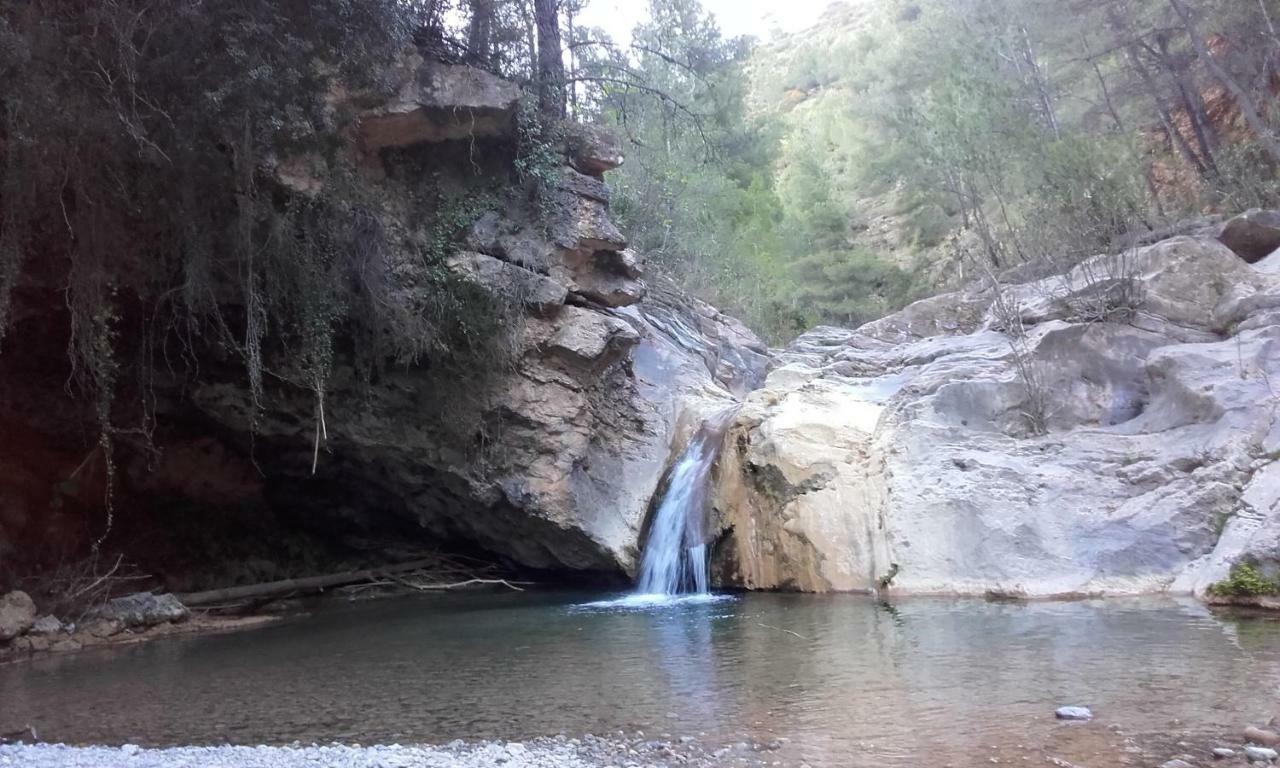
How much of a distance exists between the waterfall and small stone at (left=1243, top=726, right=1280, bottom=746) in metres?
7.95

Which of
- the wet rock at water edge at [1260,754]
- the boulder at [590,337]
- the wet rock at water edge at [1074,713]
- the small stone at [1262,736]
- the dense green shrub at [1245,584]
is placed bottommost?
the wet rock at water edge at [1260,754]

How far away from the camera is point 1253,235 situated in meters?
13.2

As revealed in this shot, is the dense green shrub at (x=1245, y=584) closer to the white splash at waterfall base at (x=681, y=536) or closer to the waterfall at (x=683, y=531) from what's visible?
the white splash at waterfall base at (x=681, y=536)

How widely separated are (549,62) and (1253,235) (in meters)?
10.6

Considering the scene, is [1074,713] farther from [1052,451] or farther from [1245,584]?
[1052,451]

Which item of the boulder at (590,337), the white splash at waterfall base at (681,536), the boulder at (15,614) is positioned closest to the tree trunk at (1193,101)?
the white splash at waterfall base at (681,536)

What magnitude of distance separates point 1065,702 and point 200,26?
9.01 m

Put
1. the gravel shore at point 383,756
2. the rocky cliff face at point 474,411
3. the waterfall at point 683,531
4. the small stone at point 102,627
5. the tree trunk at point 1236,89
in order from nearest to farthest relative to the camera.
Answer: the gravel shore at point 383,756 → the small stone at point 102,627 → the rocky cliff face at point 474,411 → the waterfall at point 683,531 → the tree trunk at point 1236,89

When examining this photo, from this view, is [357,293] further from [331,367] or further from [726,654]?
[726,654]

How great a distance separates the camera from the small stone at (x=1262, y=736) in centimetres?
409

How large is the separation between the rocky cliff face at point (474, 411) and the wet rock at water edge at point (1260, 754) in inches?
351

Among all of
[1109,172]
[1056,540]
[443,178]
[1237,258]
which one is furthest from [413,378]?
[1109,172]

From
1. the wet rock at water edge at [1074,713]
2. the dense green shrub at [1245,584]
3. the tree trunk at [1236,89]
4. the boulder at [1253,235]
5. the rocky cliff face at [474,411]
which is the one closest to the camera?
the wet rock at water edge at [1074,713]

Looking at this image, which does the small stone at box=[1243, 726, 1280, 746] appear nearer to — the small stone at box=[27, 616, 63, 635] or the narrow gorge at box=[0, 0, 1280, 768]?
the narrow gorge at box=[0, 0, 1280, 768]
